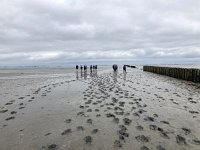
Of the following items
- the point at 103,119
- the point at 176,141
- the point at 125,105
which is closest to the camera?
the point at 176,141

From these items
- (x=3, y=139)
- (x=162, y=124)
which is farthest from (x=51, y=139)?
(x=162, y=124)

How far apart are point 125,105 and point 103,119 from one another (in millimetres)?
3319

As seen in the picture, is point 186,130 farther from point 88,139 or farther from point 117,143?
point 88,139

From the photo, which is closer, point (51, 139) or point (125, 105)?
point (51, 139)

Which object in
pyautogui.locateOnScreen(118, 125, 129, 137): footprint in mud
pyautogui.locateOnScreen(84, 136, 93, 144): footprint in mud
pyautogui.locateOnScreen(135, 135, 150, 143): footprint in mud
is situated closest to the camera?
pyautogui.locateOnScreen(84, 136, 93, 144): footprint in mud

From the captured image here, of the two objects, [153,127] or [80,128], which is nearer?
[80,128]

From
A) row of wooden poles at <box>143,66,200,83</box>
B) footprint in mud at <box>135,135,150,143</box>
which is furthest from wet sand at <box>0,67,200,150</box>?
row of wooden poles at <box>143,66,200,83</box>

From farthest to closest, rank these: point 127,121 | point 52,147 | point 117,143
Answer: point 127,121 < point 117,143 < point 52,147

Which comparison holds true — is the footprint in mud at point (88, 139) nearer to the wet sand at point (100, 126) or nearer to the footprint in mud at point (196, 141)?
the wet sand at point (100, 126)

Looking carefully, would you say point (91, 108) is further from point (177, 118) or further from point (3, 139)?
point (3, 139)

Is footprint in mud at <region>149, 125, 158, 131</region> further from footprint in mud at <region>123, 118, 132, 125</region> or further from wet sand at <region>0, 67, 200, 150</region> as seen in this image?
footprint in mud at <region>123, 118, 132, 125</region>

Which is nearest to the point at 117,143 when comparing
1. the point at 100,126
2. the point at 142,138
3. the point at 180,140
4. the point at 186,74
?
the point at 142,138

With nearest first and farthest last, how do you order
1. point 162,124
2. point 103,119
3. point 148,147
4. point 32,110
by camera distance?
1. point 148,147
2. point 162,124
3. point 103,119
4. point 32,110

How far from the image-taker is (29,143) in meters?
7.45
